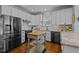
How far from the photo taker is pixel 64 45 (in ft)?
5.96

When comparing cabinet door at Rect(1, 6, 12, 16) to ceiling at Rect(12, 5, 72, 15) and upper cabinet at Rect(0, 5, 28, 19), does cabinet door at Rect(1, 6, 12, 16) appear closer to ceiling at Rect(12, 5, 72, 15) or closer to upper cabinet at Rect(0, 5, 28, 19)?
upper cabinet at Rect(0, 5, 28, 19)

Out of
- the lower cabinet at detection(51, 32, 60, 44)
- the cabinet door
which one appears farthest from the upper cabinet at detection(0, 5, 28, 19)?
the lower cabinet at detection(51, 32, 60, 44)

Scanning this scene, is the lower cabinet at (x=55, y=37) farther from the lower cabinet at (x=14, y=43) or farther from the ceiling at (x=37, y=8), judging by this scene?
the lower cabinet at (x=14, y=43)

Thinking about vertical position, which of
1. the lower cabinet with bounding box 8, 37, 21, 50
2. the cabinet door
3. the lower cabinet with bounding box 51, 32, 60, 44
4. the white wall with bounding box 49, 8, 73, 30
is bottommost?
the lower cabinet with bounding box 8, 37, 21, 50

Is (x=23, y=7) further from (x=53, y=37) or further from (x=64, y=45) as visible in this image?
(x=64, y=45)

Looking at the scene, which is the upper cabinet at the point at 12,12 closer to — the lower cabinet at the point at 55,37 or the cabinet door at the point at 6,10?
the cabinet door at the point at 6,10

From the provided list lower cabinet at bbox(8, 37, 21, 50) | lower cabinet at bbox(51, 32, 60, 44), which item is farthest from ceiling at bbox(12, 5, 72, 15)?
lower cabinet at bbox(8, 37, 21, 50)

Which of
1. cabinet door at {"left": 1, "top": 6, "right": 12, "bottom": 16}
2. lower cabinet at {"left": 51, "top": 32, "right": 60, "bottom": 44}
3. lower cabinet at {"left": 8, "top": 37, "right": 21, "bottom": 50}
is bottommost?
lower cabinet at {"left": 8, "top": 37, "right": 21, "bottom": 50}

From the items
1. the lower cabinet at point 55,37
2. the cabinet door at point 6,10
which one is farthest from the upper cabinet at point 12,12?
the lower cabinet at point 55,37

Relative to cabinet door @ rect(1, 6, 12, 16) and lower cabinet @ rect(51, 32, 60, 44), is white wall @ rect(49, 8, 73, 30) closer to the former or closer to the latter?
lower cabinet @ rect(51, 32, 60, 44)

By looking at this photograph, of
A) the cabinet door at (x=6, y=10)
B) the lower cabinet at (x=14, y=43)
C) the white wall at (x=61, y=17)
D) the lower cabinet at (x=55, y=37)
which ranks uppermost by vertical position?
the cabinet door at (x=6, y=10)

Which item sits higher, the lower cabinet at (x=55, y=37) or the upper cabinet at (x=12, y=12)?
the upper cabinet at (x=12, y=12)

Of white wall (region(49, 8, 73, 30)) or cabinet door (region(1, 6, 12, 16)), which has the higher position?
cabinet door (region(1, 6, 12, 16))

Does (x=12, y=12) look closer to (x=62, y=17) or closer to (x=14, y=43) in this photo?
(x=14, y=43)
